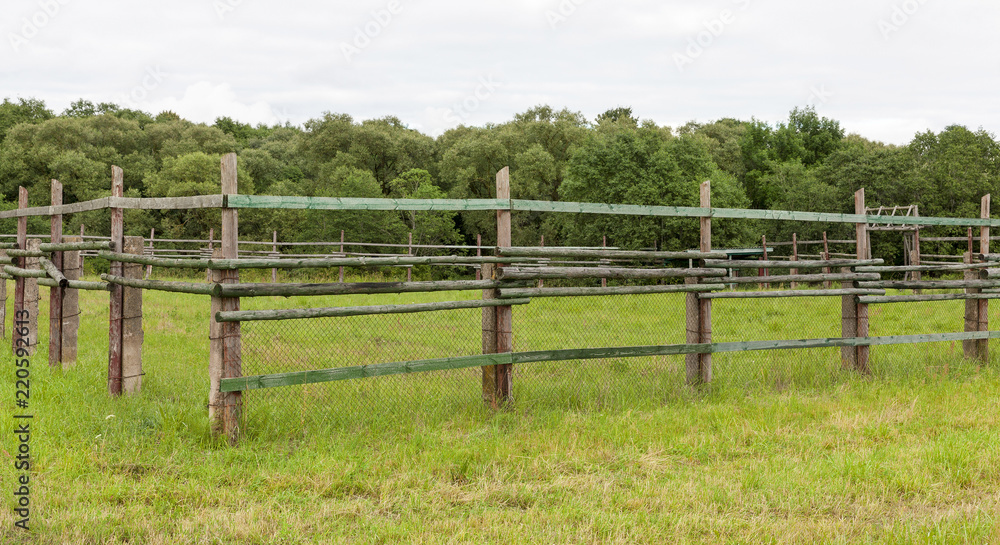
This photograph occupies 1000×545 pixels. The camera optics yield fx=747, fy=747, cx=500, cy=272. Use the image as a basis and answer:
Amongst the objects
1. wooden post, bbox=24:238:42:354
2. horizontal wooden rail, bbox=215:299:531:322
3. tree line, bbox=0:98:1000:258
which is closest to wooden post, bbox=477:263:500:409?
horizontal wooden rail, bbox=215:299:531:322

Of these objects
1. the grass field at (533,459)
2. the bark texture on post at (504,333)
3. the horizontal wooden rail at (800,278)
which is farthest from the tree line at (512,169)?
→ the bark texture on post at (504,333)

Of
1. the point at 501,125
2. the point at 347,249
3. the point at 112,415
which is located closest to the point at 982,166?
the point at 501,125

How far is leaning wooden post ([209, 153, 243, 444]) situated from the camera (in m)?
5.07

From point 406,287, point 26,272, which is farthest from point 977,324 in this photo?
point 26,272

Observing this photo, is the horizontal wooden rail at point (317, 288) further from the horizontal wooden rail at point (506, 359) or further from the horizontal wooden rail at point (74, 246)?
the horizontal wooden rail at point (74, 246)

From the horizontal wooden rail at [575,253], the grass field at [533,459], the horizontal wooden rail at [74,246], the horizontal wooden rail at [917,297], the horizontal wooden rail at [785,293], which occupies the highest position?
the horizontal wooden rail at [74,246]

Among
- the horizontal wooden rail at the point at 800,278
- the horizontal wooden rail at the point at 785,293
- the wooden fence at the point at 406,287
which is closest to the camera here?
the wooden fence at the point at 406,287

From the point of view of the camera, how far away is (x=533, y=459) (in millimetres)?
4750

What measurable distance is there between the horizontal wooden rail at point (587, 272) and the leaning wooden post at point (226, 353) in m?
2.21

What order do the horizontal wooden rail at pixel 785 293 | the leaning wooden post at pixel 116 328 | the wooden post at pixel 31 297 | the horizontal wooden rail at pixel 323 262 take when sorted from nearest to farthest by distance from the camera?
1. the horizontal wooden rail at pixel 323 262
2. the leaning wooden post at pixel 116 328
3. the horizontal wooden rail at pixel 785 293
4. the wooden post at pixel 31 297

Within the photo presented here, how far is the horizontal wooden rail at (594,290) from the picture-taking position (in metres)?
6.30

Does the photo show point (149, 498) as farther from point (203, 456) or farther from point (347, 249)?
point (347, 249)

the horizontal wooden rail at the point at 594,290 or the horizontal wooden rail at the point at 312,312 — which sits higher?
the horizontal wooden rail at the point at 594,290

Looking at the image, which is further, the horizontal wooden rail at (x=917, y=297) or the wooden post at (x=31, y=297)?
the wooden post at (x=31, y=297)
